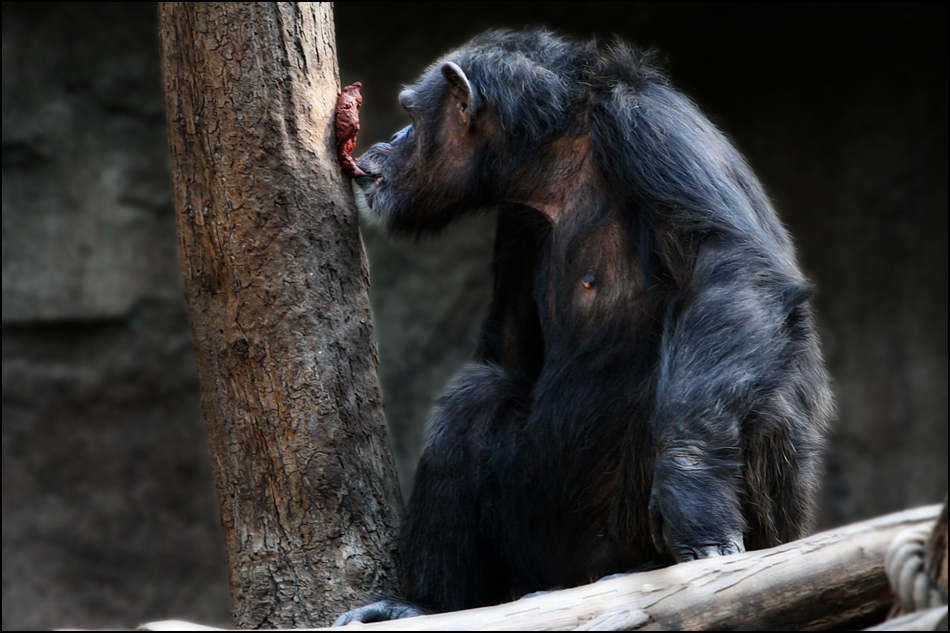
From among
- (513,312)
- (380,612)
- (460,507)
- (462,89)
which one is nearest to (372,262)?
(513,312)

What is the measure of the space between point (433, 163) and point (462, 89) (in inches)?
10.6

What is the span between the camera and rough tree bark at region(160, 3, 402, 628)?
273cm

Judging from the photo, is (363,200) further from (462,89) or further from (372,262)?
(372,262)

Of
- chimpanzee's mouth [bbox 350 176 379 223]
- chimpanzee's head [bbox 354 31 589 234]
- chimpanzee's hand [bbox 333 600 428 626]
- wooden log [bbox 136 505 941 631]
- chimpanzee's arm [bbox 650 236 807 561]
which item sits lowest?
chimpanzee's hand [bbox 333 600 428 626]

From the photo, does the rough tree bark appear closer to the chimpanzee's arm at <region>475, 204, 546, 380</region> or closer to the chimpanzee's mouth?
the chimpanzee's mouth

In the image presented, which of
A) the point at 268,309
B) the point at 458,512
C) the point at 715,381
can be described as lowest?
the point at 458,512

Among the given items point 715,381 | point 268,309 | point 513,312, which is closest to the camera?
point 715,381

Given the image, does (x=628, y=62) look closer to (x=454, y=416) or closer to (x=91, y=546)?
(x=454, y=416)

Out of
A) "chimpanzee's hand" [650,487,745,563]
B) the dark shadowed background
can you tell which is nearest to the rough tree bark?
"chimpanzee's hand" [650,487,745,563]

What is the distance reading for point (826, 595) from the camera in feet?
6.06

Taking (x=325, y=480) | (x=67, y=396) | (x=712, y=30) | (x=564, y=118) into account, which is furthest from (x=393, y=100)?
(x=325, y=480)

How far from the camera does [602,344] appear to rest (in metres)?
2.86

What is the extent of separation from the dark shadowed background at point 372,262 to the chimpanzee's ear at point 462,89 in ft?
9.62

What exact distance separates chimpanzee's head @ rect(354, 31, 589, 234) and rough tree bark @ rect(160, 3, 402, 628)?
1.34ft
